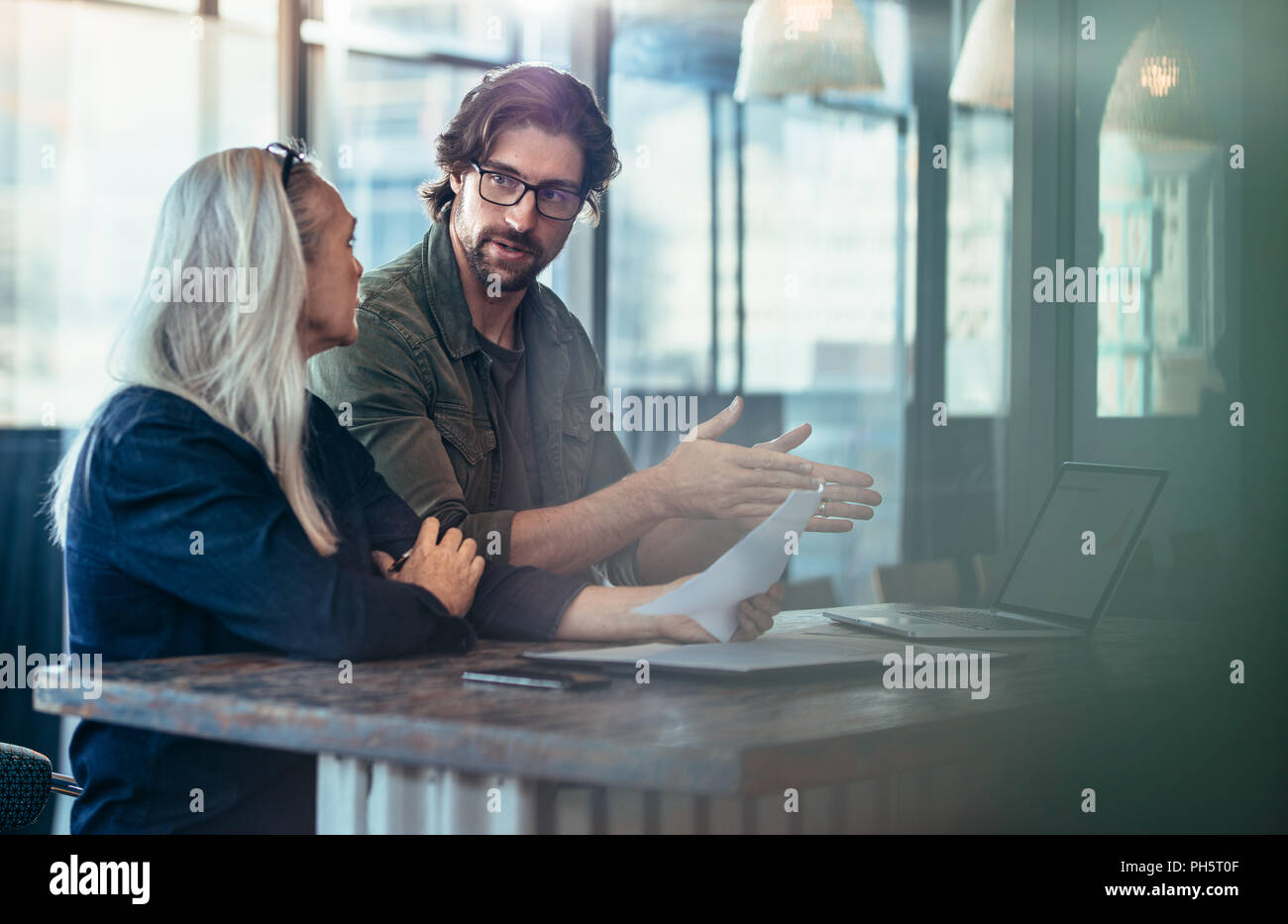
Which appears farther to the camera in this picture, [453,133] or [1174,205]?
[1174,205]

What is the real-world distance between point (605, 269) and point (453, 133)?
3.23 meters

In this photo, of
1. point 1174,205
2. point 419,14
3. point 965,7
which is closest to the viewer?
point 1174,205

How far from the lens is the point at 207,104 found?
439 cm

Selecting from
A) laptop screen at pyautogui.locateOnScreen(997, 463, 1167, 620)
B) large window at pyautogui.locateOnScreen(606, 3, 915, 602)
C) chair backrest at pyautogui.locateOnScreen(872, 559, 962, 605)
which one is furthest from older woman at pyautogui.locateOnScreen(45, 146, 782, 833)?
large window at pyautogui.locateOnScreen(606, 3, 915, 602)

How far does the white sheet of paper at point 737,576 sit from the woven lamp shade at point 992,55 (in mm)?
2744

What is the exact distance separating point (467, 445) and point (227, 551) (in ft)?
2.93

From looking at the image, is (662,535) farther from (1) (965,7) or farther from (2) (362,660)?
(1) (965,7)

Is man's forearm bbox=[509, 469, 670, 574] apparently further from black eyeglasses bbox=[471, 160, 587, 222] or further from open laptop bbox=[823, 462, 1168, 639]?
black eyeglasses bbox=[471, 160, 587, 222]

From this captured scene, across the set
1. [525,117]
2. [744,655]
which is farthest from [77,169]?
[744,655]

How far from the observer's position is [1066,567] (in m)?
2.01

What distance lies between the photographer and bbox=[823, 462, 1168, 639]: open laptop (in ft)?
6.21

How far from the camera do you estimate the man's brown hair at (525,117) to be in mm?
2455

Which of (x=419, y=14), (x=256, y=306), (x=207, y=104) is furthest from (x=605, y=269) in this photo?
(x=256, y=306)

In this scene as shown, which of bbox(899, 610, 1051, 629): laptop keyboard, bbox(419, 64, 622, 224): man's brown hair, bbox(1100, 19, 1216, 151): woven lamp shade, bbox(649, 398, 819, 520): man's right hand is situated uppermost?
bbox(1100, 19, 1216, 151): woven lamp shade
